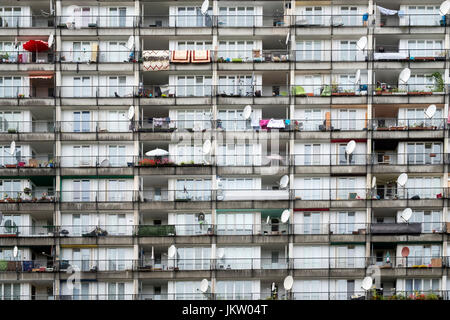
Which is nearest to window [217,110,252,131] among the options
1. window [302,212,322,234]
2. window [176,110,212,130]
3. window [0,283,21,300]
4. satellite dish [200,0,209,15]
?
window [176,110,212,130]

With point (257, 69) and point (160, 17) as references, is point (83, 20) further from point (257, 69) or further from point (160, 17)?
point (257, 69)

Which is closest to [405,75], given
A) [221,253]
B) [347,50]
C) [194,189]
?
[347,50]

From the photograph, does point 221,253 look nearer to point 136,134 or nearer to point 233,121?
point 233,121

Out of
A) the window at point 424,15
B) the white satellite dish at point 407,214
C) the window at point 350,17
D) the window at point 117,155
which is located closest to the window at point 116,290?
the window at point 117,155

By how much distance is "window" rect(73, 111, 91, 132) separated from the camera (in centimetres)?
11412

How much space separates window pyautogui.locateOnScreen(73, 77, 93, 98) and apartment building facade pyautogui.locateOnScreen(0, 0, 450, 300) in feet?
0.49

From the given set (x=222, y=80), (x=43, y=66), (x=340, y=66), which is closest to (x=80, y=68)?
(x=43, y=66)

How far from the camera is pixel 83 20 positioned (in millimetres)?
116000

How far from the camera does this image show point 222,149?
113 m

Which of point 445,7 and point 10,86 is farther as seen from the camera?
point 10,86

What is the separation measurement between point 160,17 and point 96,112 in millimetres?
12011

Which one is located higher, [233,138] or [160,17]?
[160,17]

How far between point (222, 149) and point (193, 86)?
7016mm

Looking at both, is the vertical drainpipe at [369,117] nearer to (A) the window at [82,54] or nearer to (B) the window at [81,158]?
(B) the window at [81,158]
